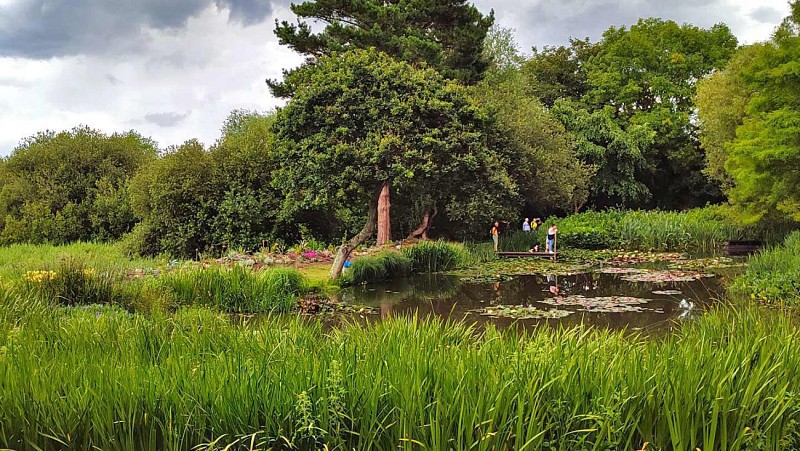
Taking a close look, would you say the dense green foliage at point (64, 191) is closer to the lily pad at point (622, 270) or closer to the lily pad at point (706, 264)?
the lily pad at point (622, 270)

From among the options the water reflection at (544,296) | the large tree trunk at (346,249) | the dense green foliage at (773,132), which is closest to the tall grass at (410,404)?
the water reflection at (544,296)

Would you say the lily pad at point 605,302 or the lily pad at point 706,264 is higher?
the lily pad at point 706,264

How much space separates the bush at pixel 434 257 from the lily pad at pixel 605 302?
197 inches

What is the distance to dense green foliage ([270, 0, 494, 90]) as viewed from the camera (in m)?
18.5

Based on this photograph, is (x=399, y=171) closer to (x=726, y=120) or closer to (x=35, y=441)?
(x=35, y=441)

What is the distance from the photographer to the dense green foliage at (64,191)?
19.9 metres

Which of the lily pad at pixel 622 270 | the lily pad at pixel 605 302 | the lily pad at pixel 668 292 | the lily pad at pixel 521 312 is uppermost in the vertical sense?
the lily pad at pixel 622 270

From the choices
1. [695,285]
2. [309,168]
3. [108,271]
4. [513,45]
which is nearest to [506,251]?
[695,285]

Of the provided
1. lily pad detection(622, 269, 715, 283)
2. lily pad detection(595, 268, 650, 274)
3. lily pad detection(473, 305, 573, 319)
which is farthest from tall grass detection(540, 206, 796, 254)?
lily pad detection(473, 305, 573, 319)

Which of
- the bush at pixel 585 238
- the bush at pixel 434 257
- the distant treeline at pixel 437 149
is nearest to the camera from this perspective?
the distant treeline at pixel 437 149

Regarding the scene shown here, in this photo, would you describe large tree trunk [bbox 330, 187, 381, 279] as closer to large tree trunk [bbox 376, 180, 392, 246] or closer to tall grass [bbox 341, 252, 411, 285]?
tall grass [bbox 341, 252, 411, 285]

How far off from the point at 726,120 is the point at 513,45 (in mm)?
12795

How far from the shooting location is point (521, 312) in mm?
9320

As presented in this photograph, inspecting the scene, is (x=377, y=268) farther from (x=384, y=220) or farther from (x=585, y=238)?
(x=585, y=238)
